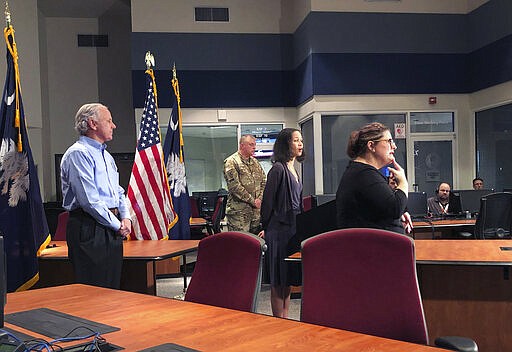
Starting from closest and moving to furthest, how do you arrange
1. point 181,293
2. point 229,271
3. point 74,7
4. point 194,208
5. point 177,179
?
point 229,271, point 181,293, point 177,179, point 194,208, point 74,7

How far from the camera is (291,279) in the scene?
158 inches

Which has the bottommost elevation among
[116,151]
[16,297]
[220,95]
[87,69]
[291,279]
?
[291,279]

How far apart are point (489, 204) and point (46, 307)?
4.87 m

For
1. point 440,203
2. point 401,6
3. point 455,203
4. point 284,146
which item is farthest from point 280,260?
point 401,6

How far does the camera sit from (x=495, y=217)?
595 centimetres

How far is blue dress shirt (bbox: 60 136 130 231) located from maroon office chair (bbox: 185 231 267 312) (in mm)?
1029

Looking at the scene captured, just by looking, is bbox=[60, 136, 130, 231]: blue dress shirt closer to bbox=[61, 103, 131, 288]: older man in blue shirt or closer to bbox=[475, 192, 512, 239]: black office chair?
bbox=[61, 103, 131, 288]: older man in blue shirt

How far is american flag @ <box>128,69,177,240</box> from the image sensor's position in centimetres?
514

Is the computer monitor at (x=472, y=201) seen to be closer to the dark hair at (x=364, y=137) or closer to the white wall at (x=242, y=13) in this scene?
the white wall at (x=242, y=13)

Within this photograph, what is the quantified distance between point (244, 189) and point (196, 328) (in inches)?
140

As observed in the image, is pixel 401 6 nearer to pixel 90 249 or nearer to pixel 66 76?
pixel 66 76

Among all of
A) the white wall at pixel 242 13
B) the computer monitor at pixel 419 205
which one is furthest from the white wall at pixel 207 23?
the computer monitor at pixel 419 205

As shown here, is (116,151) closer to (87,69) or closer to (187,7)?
(87,69)

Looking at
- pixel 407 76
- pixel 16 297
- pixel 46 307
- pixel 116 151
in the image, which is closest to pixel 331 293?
pixel 46 307
